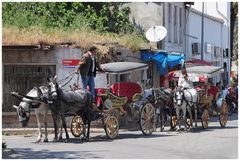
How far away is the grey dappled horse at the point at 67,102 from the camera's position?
57.7 feet

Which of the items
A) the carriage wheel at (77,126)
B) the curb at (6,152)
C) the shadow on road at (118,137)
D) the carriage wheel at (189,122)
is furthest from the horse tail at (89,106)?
the carriage wheel at (189,122)

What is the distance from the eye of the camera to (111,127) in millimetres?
18938

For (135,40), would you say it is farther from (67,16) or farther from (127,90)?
(127,90)

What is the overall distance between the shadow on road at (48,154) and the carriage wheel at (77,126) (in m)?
3.29

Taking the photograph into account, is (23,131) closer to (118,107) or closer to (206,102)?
(118,107)

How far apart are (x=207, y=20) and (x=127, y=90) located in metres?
25.0

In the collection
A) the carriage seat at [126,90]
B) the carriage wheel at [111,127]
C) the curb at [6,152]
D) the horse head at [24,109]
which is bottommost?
the curb at [6,152]

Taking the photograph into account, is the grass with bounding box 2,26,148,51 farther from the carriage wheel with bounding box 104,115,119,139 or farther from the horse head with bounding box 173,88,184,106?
the carriage wheel with bounding box 104,115,119,139

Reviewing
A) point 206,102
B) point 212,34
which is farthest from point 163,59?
point 212,34

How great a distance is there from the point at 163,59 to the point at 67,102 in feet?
39.8

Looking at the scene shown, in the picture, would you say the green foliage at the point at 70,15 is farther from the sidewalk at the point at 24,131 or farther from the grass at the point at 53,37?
the sidewalk at the point at 24,131

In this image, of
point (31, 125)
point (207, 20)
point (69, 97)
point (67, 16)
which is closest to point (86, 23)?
point (67, 16)

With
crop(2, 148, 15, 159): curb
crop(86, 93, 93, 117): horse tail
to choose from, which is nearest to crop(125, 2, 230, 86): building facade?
crop(86, 93, 93, 117): horse tail

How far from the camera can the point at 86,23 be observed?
95.8 ft
